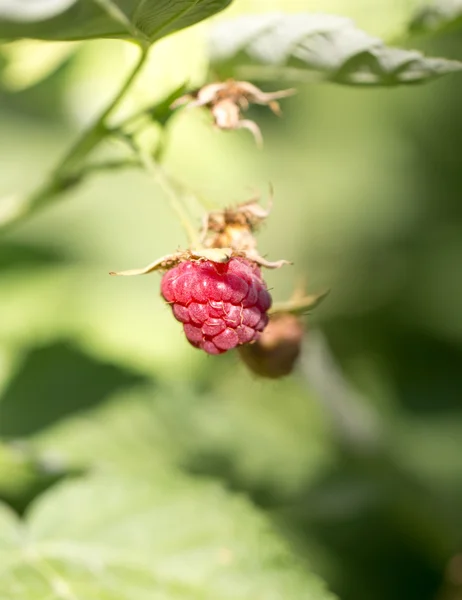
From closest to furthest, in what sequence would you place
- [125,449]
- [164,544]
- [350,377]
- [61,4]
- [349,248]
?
[61,4]
[164,544]
[125,449]
[350,377]
[349,248]

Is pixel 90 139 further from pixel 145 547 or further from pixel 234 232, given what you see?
pixel 145 547

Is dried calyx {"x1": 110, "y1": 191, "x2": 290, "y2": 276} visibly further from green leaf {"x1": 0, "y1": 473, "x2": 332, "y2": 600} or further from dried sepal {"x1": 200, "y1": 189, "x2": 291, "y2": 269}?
green leaf {"x1": 0, "y1": 473, "x2": 332, "y2": 600}

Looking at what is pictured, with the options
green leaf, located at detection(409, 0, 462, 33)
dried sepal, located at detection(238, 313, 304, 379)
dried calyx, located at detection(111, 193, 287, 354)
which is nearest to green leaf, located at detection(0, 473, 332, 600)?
dried sepal, located at detection(238, 313, 304, 379)

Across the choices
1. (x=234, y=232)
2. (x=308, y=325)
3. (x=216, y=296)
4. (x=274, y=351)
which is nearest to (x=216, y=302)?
(x=216, y=296)

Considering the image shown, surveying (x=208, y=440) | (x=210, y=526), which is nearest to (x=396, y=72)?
(x=210, y=526)

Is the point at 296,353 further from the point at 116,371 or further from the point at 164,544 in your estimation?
the point at 116,371
